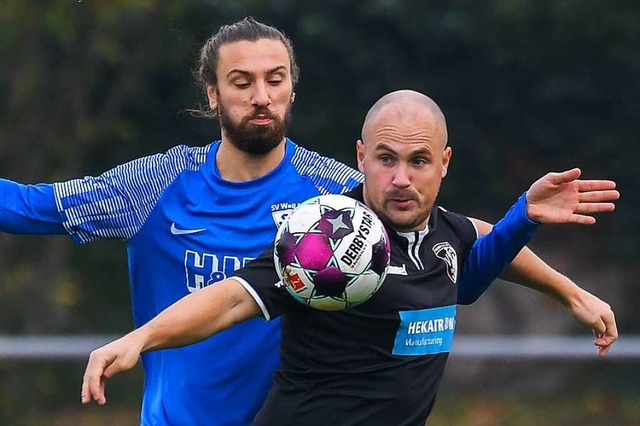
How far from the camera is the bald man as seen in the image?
403 cm

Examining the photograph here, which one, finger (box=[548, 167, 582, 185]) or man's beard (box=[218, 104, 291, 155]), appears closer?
finger (box=[548, 167, 582, 185])

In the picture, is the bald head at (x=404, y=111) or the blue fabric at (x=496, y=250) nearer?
the bald head at (x=404, y=111)

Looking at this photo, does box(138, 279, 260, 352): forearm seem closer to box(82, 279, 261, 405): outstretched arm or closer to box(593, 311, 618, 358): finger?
box(82, 279, 261, 405): outstretched arm

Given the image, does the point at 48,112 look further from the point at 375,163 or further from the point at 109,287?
the point at 375,163

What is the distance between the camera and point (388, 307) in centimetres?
404

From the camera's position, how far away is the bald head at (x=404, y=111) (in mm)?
4105

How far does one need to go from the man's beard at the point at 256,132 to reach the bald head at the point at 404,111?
0.46 metres

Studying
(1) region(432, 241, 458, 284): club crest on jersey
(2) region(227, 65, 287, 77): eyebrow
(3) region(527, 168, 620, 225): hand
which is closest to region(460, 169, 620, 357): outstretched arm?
(3) region(527, 168, 620, 225): hand

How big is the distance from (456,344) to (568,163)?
1.89 metres

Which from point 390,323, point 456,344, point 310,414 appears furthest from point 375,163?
point 456,344

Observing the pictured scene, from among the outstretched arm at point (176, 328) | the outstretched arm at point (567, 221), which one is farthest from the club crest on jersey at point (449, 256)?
the outstretched arm at point (176, 328)

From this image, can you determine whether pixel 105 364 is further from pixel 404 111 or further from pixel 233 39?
pixel 233 39

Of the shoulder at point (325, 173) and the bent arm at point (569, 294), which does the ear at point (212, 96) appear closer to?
the shoulder at point (325, 173)

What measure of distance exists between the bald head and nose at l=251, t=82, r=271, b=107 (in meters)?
0.44
